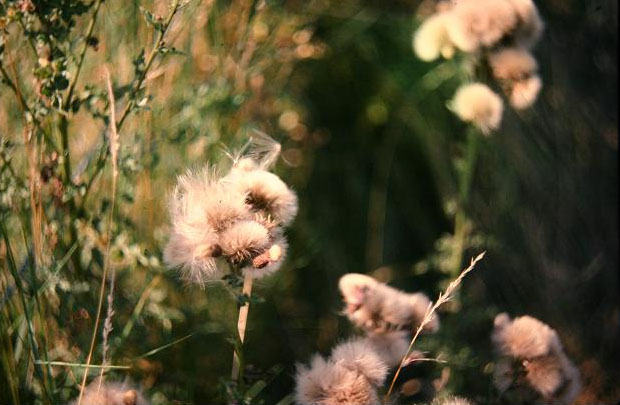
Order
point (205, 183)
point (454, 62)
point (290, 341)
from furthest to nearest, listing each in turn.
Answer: point (454, 62) < point (290, 341) < point (205, 183)

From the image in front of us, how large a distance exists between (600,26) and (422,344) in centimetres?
130

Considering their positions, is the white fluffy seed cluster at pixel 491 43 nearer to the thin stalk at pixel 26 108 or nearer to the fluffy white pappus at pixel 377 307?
the fluffy white pappus at pixel 377 307

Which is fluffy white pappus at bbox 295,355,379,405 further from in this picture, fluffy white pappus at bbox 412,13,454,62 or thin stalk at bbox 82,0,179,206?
fluffy white pappus at bbox 412,13,454,62

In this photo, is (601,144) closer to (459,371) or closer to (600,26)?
(600,26)

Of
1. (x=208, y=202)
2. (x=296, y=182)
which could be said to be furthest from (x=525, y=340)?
(x=296, y=182)

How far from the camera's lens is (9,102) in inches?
74.1

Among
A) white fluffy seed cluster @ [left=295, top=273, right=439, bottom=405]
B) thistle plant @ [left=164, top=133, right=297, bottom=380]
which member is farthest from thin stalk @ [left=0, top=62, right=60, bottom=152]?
white fluffy seed cluster @ [left=295, top=273, right=439, bottom=405]

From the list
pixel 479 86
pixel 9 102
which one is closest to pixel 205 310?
pixel 9 102

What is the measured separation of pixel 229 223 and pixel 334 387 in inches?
11.8

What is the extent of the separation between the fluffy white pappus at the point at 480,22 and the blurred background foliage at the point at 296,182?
33cm

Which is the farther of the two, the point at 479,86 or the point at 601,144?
the point at 601,144

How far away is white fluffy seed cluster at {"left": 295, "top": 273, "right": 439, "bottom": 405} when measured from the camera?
134 centimetres

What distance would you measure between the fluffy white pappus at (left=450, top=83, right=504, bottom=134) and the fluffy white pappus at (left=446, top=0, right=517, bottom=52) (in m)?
0.10

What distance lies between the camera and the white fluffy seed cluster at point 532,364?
5.02 feet
